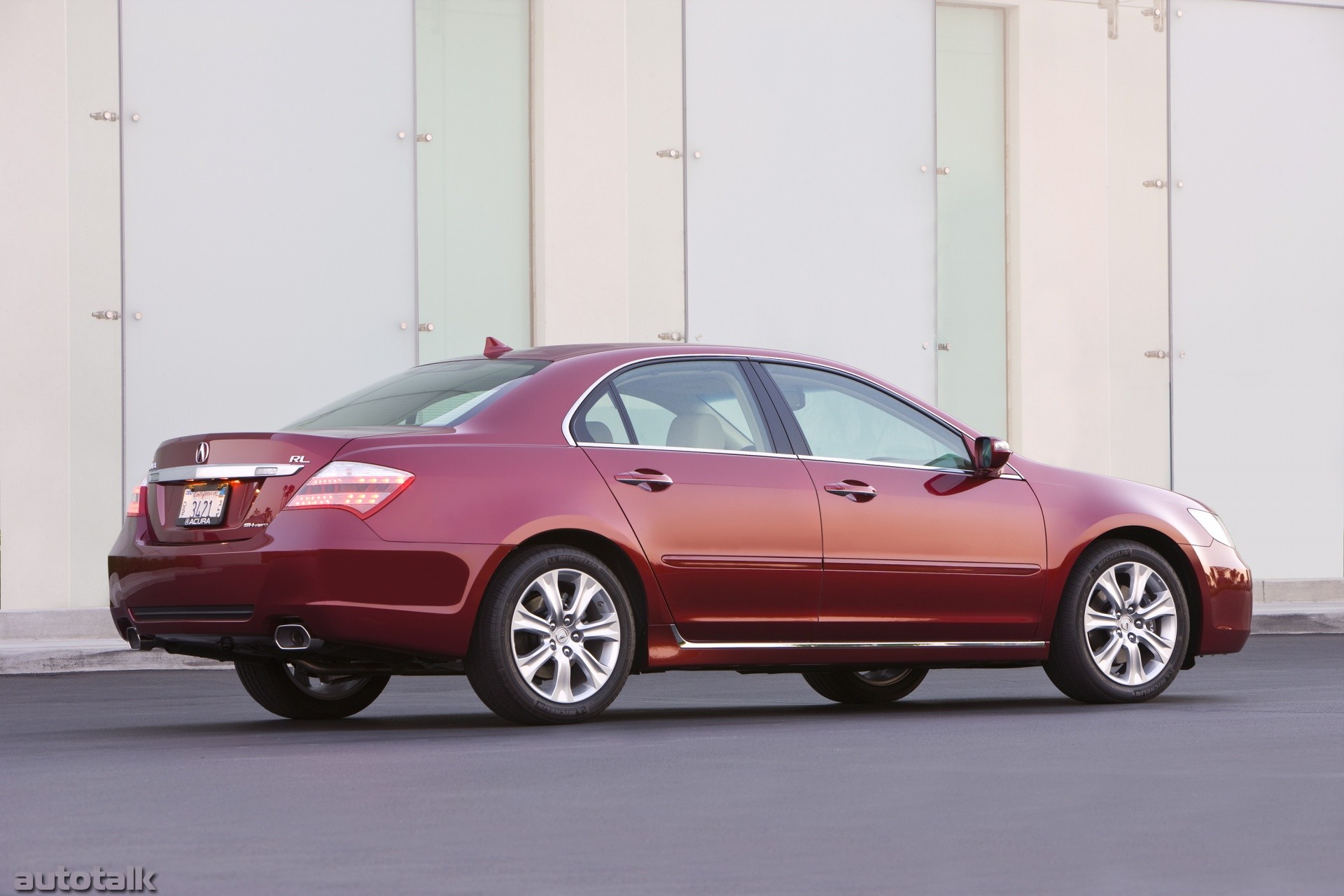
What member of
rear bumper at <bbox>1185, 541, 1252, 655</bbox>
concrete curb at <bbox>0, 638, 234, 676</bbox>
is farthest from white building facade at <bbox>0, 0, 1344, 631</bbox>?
rear bumper at <bbox>1185, 541, 1252, 655</bbox>

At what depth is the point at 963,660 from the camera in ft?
28.8

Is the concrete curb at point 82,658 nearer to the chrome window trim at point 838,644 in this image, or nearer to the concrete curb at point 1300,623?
the chrome window trim at point 838,644


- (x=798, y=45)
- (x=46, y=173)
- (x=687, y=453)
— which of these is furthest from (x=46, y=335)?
(x=687, y=453)

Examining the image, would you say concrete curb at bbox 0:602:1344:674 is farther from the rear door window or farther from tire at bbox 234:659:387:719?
the rear door window

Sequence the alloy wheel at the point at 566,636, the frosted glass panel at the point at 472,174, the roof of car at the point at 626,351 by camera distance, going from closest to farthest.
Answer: the alloy wheel at the point at 566,636 → the roof of car at the point at 626,351 → the frosted glass panel at the point at 472,174

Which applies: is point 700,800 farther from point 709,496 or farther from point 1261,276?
point 1261,276

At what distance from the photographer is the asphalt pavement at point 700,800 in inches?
183

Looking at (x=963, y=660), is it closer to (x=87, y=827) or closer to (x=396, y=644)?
(x=396, y=644)

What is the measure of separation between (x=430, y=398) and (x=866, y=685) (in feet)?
8.75

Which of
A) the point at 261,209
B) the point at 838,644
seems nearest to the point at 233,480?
the point at 838,644

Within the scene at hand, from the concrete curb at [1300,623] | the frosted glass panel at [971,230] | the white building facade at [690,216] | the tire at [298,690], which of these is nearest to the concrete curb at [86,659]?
the white building facade at [690,216]

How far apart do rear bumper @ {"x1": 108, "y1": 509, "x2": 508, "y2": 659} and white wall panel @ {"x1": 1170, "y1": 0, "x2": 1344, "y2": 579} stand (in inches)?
505

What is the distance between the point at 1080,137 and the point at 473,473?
12571mm

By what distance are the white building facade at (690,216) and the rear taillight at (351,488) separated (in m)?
8.78
